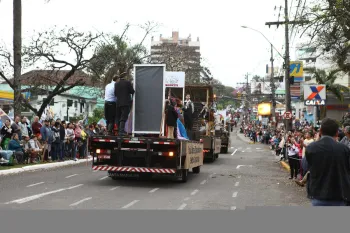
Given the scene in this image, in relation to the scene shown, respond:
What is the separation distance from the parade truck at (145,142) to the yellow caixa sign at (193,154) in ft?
0.57

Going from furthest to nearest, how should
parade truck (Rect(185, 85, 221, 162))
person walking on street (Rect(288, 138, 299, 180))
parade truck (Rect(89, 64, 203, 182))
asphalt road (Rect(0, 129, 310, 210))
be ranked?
parade truck (Rect(185, 85, 221, 162)) → person walking on street (Rect(288, 138, 299, 180)) → parade truck (Rect(89, 64, 203, 182)) → asphalt road (Rect(0, 129, 310, 210))

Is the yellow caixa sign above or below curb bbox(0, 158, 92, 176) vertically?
above

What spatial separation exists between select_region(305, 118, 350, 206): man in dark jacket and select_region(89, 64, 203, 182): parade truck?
28.9 ft

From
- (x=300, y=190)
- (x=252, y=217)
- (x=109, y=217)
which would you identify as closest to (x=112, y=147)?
(x=300, y=190)

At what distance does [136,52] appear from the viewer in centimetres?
3781

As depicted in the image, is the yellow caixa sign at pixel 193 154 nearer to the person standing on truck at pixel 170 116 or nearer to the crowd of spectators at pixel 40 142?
the person standing on truck at pixel 170 116

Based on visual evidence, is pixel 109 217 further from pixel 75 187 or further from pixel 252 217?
pixel 75 187

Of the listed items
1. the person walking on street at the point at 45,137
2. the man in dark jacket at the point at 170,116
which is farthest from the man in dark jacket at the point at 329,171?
the person walking on street at the point at 45,137

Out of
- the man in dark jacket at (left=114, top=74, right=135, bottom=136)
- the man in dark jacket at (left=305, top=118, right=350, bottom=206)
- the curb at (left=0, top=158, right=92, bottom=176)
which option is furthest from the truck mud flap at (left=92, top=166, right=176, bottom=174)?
the man in dark jacket at (left=305, top=118, right=350, bottom=206)

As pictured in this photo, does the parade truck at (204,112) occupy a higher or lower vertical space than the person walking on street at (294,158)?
higher

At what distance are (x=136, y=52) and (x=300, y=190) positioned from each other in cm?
2439

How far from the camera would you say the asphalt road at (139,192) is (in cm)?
1122

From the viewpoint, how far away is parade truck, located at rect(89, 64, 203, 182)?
14789 mm

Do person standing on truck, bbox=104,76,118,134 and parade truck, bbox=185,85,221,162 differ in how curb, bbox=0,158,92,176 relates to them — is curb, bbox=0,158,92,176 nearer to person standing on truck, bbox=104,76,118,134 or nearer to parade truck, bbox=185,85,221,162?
person standing on truck, bbox=104,76,118,134
